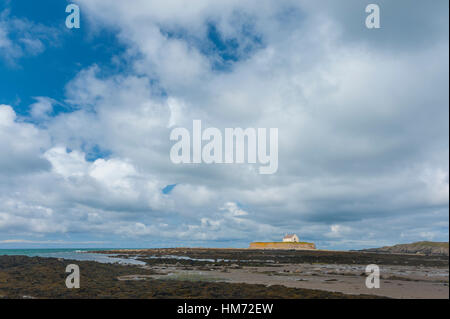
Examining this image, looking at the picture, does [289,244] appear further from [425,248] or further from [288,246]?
[425,248]

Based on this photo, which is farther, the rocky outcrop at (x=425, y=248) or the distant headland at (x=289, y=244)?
the distant headland at (x=289, y=244)

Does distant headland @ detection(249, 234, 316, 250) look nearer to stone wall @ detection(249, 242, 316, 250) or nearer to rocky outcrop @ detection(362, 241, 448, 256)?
stone wall @ detection(249, 242, 316, 250)

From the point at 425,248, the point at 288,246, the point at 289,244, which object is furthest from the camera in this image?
the point at 289,244

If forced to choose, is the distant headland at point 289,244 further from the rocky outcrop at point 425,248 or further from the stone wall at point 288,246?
the rocky outcrop at point 425,248

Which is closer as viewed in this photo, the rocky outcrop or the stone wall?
the rocky outcrop

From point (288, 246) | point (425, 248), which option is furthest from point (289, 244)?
point (425, 248)

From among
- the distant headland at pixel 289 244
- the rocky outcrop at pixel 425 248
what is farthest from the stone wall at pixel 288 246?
the rocky outcrop at pixel 425 248

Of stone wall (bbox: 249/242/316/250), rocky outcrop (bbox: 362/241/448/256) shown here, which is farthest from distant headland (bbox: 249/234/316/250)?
rocky outcrop (bbox: 362/241/448/256)

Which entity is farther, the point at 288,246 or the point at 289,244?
the point at 289,244

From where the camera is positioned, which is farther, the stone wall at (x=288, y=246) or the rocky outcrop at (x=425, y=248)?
the stone wall at (x=288, y=246)
